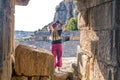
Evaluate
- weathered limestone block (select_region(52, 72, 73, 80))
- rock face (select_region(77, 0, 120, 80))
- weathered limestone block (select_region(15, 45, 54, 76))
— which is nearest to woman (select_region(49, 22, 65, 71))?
weathered limestone block (select_region(52, 72, 73, 80))

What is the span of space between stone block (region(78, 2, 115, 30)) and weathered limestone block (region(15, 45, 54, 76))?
117cm

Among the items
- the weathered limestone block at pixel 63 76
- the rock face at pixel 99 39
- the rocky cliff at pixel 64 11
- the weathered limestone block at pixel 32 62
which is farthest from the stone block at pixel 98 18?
the rocky cliff at pixel 64 11

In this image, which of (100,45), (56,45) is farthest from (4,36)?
(56,45)

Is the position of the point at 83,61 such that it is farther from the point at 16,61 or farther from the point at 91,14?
the point at 16,61

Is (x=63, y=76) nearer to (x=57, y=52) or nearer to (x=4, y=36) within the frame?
(x=57, y=52)

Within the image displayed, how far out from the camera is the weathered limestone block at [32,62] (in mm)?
5469

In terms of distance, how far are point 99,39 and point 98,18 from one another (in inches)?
15.9

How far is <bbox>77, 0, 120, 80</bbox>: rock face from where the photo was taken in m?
4.20

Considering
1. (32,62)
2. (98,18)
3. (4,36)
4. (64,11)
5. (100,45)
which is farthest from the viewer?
(64,11)

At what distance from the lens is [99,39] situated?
5.07m

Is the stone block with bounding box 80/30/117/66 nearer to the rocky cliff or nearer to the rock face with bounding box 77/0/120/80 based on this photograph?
the rock face with bounding box 77/0/120/80

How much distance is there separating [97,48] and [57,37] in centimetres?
240

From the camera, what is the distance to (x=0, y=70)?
13.3 ft

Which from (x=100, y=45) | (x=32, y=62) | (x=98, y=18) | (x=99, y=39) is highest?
(x=98, y=18)
